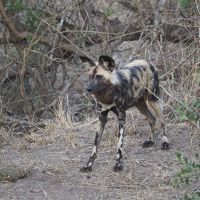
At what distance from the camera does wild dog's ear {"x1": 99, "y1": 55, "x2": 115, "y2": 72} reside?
577cm

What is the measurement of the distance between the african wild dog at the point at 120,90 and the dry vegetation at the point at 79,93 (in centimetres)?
20

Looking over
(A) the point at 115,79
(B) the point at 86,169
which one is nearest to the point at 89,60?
(A) the point at 115,79

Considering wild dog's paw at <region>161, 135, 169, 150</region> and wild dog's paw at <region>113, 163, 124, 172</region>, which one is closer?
wild dog's paw at <region>113, 163, 124, 172</region>

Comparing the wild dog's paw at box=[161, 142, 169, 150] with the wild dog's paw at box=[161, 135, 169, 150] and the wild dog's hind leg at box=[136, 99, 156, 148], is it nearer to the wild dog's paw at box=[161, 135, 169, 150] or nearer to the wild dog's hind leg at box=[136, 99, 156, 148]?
the wild dog's paw at box=[161, 135, 169, 150]

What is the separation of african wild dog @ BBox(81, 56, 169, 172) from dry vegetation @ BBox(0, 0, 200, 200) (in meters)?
0.20

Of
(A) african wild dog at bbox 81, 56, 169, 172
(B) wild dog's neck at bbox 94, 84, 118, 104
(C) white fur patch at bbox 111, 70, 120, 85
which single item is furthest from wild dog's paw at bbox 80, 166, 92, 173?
(C) white fur patch at bbox 111, 70, 120, 85

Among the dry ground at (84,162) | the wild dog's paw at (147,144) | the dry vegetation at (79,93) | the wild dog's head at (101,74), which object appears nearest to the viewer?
the dry ground at (84,162)

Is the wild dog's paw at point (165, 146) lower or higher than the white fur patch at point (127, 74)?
lower

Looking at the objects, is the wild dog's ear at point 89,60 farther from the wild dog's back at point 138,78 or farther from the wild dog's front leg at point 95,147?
the wild dog's front leg at point 95,147

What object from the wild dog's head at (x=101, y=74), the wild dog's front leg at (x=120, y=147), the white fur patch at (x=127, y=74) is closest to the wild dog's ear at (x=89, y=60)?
the wild dog's head at (x=101, y=74)

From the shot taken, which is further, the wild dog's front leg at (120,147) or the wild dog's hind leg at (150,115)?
the wild dog's hind leg at (150,115)

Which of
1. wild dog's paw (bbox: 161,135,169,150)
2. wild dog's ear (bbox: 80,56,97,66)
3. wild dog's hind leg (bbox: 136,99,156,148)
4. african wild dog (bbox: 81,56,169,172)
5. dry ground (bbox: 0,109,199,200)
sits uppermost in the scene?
wild dog's ear (bbox: 80,56,97,66)

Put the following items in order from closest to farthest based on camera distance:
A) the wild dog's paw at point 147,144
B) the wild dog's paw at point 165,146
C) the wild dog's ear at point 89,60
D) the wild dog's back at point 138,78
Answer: the wild dog's ear at point 89,60
the wild dog's back at point 138,78
the wild dog's paw at point 165,146
the wild dog's paw at point 147,144

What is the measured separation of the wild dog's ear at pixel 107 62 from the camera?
5766 millimetres
